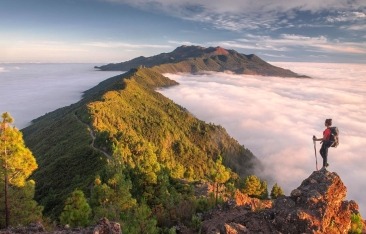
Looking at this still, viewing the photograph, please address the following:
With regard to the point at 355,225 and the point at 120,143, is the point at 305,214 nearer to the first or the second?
the point at 355,225

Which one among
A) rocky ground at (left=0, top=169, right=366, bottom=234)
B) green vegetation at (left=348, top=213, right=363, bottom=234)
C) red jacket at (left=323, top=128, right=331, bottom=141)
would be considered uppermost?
red jacket at (left=323, top=128, right=331, bottom=141)

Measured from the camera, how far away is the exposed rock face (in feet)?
79.6

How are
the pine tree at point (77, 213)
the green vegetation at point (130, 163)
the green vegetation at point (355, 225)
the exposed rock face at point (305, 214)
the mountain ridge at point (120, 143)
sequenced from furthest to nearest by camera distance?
the mountain ridge at point (120, 143), the green vegetation at point (130, 163), the pine tree at point (77, 213), the green vegetation at point (355, 225), the exposed rock face at point (305, 214)

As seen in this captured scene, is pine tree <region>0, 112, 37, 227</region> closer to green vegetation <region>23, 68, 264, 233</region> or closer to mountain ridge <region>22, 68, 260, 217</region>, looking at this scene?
green vegetation <region>23, 68, 264, 233</region>

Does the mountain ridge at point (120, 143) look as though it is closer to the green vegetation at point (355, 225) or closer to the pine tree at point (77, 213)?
the pine tree at point (77, 213)

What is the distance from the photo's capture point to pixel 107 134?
287ft

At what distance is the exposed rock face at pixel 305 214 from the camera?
79.6 feet

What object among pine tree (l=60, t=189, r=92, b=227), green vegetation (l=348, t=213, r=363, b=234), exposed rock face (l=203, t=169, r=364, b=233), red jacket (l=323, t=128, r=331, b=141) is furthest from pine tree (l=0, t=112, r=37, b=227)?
green vegetation (l=348, t=213, r=363, b=234)

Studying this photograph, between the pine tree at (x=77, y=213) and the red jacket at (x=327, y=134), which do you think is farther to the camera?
the pine tree at (x=77, y=213)

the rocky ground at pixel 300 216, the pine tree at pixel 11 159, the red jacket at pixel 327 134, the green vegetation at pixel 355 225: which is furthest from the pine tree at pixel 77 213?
the green vegetation at pixel 355 225

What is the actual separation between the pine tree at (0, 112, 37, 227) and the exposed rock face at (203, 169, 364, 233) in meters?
17.4

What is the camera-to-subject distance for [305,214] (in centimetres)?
2459

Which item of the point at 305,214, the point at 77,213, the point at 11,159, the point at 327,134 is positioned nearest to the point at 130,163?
the point at 77,213

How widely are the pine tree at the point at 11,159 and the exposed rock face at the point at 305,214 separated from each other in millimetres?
17356
